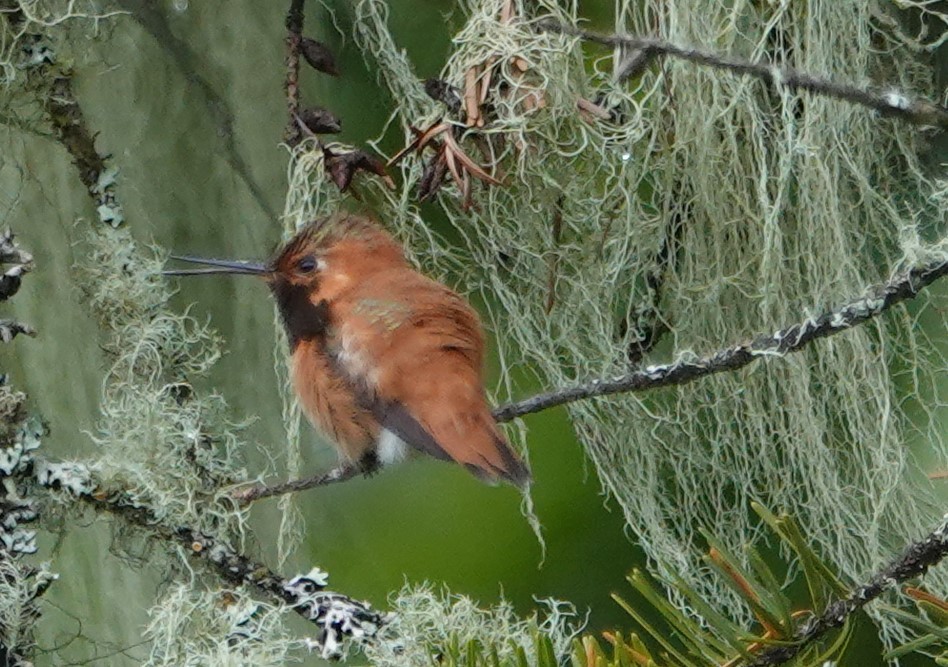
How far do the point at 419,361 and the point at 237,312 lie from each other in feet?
0.77

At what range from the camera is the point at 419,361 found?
3.70 ft

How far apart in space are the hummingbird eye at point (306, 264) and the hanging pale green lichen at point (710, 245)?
5cm

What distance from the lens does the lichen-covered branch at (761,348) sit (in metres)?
0.88

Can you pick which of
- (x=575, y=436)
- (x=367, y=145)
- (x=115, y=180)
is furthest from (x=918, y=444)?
(x=115, y=180)

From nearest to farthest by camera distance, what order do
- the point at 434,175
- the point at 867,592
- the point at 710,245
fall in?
the point at 867,592
the point at 434,175
the point at 710,245

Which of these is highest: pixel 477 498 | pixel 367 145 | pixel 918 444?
pixel 367 145

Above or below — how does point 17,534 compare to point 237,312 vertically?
below

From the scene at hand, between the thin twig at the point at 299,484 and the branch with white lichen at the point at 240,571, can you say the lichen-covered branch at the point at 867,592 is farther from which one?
the thin twig at the point at 299,484

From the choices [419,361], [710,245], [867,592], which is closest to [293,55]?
[419,361]

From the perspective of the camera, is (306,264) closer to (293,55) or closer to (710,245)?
(293,55)

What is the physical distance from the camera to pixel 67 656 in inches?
48.9

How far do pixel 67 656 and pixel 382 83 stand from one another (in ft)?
1.97

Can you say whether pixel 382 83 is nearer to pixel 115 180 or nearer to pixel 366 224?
pixel 366 224

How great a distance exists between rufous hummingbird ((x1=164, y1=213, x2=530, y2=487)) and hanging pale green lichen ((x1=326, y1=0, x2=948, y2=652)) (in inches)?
1.6
